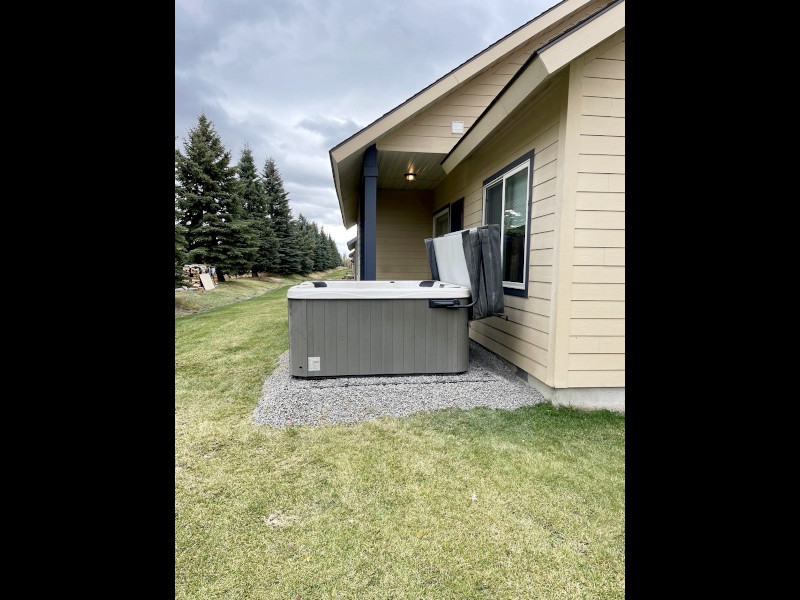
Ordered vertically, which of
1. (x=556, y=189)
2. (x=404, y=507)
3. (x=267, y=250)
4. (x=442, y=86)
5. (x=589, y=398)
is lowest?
(x=404, y=507)

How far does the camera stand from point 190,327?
7066mm

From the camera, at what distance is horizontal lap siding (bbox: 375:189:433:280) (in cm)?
776

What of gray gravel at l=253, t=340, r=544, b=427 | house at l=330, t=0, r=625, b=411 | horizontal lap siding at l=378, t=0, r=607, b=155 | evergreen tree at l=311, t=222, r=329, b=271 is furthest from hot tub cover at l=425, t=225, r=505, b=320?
evergreen tree at l=311, t=222, r=329, b=271

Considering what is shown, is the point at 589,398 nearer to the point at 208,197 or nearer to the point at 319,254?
the point at 208,197

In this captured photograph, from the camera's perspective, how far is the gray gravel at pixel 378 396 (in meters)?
3.00

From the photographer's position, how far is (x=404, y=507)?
74.1 inches

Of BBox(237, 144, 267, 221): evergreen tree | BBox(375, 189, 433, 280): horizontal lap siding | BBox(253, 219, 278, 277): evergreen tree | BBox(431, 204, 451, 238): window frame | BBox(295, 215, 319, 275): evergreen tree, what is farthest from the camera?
BBox(295, 215, 319, 275): evergreen tree

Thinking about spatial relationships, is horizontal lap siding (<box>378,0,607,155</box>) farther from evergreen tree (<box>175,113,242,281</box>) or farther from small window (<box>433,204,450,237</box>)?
evergreen tree (<box>175,113,242,281</box>)

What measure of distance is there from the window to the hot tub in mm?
547

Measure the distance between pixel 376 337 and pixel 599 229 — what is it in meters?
2.05

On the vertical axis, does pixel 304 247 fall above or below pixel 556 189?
above

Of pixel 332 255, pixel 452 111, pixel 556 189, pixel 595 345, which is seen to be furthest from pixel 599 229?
pixel 332 255

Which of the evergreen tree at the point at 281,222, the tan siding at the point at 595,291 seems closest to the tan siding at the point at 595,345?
the tan siding at the point at 595,291
